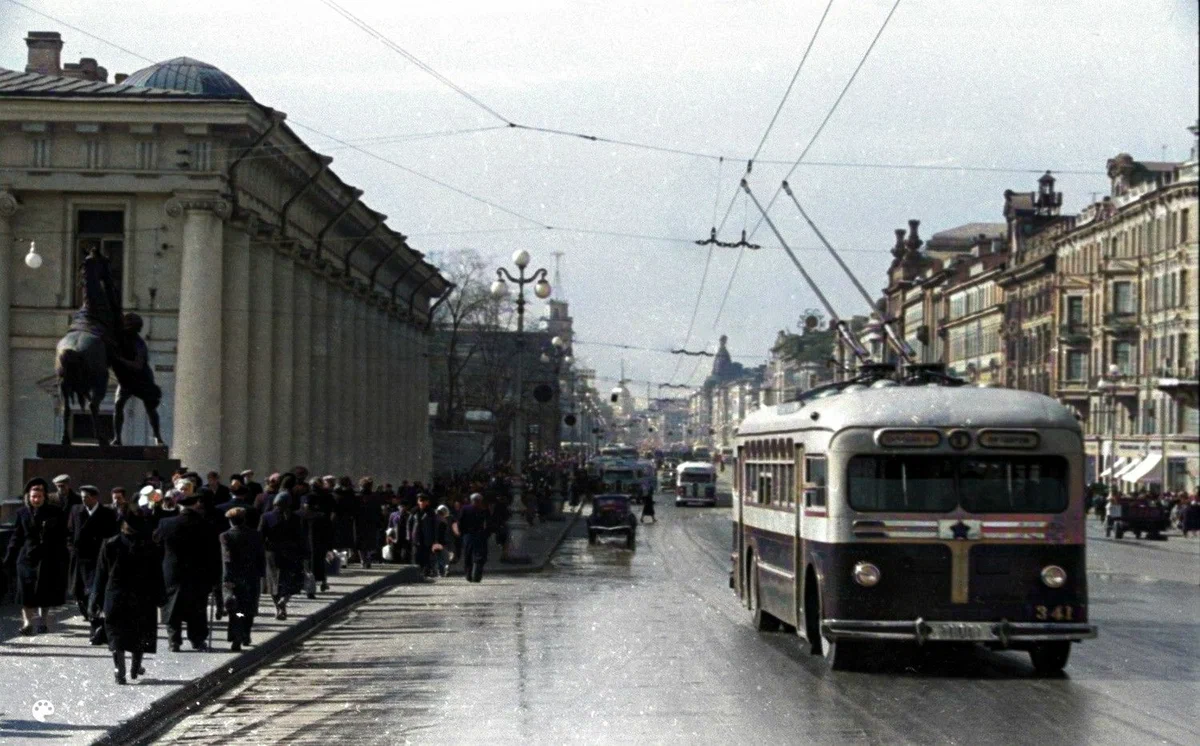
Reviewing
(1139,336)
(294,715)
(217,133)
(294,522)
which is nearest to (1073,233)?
(1139,336)

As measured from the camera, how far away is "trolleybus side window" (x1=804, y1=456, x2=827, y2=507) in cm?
1944

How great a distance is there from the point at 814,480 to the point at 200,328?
28.5 meters

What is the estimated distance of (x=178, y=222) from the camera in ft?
153

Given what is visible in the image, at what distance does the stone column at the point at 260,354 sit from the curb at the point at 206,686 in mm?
20585

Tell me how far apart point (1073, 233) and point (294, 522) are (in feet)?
262

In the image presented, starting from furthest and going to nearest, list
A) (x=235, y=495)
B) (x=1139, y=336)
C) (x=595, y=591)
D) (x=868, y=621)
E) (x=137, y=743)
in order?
1. (x=1139, y=336)
2. (x=595, y=591)
3. (x=235, y=495)
4. (x=868, y=621)
5. (x=137, y=743)

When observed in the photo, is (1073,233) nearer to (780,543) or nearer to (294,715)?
(780,543)

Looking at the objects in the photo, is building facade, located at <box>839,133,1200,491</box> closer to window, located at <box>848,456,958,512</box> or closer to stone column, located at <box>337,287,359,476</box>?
stone column, located at <box>337,287,359,476</box>

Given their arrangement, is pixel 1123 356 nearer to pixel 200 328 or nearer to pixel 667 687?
pixel 200 328

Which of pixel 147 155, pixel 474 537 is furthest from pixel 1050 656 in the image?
pixel 147 155

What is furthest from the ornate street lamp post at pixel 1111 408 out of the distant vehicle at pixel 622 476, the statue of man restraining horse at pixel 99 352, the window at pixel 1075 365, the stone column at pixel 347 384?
the statue of man restraining horse at pixel 99 352

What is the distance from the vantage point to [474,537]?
1503 inches

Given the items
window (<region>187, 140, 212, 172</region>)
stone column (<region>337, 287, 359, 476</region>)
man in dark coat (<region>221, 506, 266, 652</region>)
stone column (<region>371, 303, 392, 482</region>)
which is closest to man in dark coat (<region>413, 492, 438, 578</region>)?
window (<region>187, 140, 212, 172</region>)

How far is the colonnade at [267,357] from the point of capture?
46.1 m
